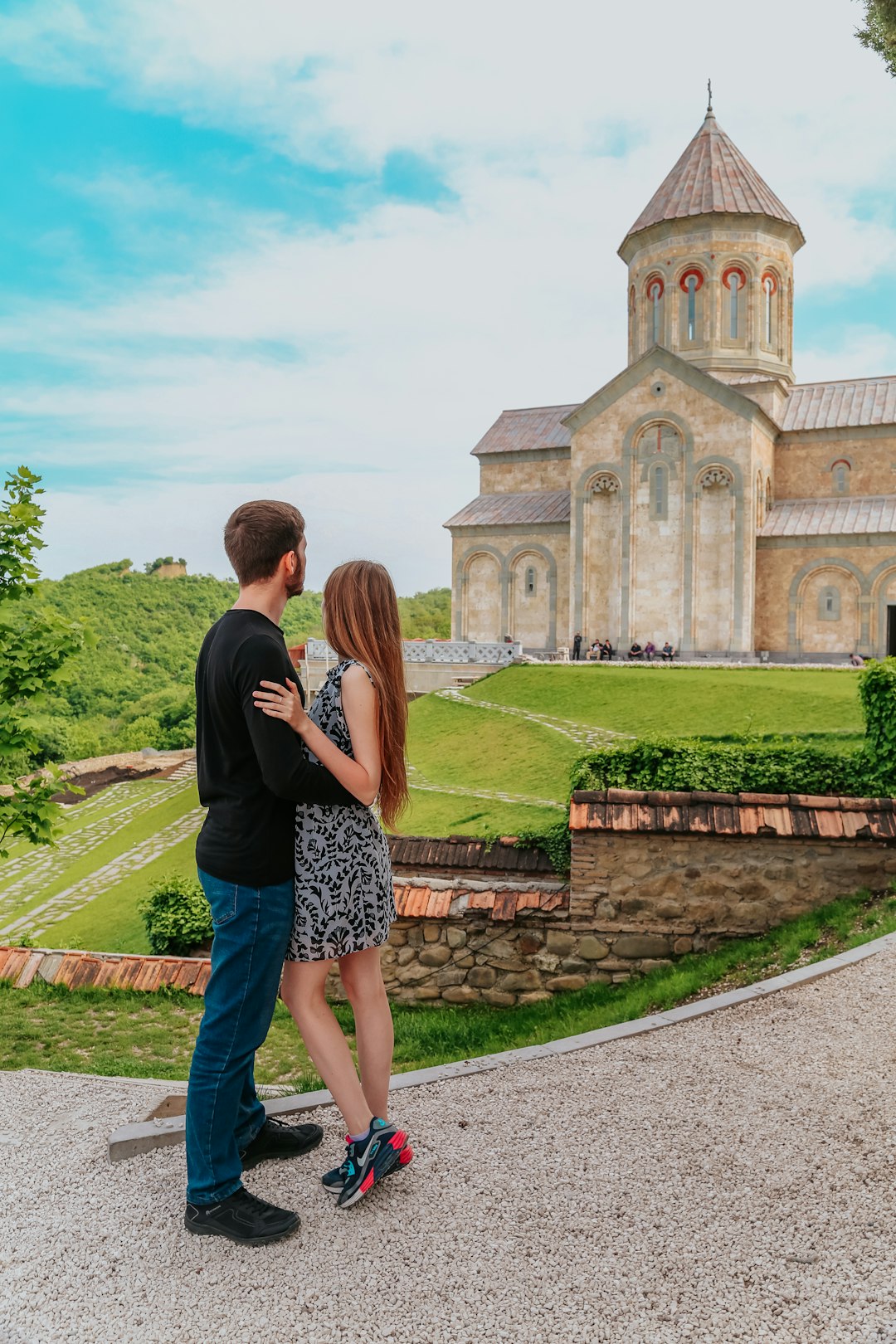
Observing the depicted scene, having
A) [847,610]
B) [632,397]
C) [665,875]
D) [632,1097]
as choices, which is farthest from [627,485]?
[632,1097]

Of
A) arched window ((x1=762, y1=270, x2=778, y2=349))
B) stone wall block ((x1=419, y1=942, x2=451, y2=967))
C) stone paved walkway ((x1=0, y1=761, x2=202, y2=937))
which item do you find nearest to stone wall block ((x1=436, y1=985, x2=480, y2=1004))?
stone wall block ((x1=419, y1=942, x2=451, y2=967))

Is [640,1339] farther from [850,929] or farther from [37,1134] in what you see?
[850,929]

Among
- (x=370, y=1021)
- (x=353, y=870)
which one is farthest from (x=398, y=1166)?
(x=353, y=870)

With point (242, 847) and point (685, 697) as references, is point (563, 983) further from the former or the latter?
point (685, 697)

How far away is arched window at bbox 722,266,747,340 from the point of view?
101 ft

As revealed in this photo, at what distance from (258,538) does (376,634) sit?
1.76 feet

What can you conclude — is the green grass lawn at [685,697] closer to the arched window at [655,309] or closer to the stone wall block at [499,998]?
the stone wall block at [499,998]

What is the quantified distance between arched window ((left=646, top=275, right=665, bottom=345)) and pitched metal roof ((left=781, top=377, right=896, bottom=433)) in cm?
499

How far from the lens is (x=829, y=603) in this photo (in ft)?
92.5

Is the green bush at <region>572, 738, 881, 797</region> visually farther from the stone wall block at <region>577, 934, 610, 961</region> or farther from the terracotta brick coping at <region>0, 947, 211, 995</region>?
the terracotta brick coping at <region>0, 947, 211, 995</region>

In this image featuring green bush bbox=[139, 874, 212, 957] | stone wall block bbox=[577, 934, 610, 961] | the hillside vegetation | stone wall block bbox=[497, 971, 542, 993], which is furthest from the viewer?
the hillside vegetation

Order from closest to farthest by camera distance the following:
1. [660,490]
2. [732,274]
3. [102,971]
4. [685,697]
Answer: [102,971], [685,697], [660,490], [732,274]

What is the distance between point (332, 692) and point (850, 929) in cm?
402

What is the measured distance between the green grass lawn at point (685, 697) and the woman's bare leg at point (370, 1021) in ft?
29.5
